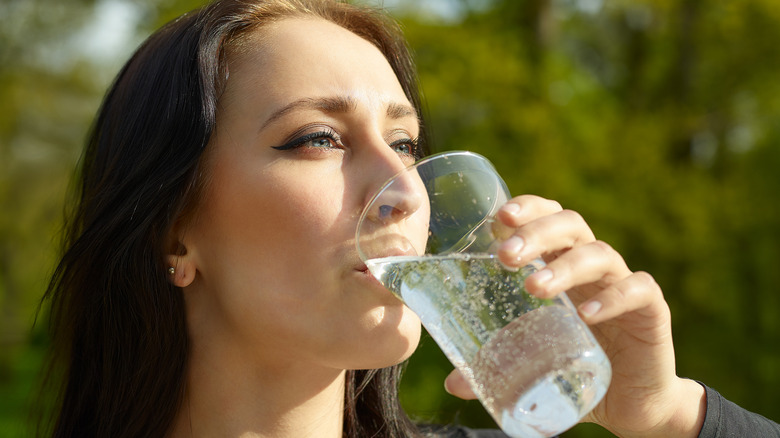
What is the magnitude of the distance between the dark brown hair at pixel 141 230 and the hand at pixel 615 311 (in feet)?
3.06

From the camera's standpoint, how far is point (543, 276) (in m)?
1.43

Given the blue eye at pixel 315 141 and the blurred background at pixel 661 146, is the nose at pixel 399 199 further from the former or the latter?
the blurred background at pixel 661 146

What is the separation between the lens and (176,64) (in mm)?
2172

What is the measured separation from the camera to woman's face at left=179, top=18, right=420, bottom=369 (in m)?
1.87

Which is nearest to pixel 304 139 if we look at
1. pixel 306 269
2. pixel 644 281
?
pixel 306 269

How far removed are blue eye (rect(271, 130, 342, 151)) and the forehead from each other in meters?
0.11

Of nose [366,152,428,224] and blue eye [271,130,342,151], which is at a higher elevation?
blue eye [271,130,342,151]

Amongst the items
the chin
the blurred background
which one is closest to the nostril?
the chin

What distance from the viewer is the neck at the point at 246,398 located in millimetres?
2150

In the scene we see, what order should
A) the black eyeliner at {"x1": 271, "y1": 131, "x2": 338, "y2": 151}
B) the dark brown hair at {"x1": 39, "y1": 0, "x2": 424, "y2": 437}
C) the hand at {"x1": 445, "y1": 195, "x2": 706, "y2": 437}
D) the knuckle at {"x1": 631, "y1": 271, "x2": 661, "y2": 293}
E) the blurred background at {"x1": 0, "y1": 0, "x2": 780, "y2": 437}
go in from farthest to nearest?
the blurred background at {"x1": 0, "y1": 0, "x2": 780, "y2": 437} < the dark brown hair at {"x1": 39, "y1": 0, "x2": 424, "y2": 437} < the black eyeliner at {"x1": 271, "y1": 131, "x2": 338, "y2": 151} < the knuckle at {"x1": 631, "y1": 271, "x2": 661, "y2": 293} < the hand at {"x1": 445, "y1": 195, "x2": 706, "y2": 437}

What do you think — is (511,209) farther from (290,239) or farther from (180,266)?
(180,266)

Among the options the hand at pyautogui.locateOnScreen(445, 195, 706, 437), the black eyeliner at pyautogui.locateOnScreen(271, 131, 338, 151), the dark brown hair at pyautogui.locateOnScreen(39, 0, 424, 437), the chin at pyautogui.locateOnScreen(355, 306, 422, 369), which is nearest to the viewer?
the hand at pyautogui.locateOnScreen(445, 195, 706, 437)

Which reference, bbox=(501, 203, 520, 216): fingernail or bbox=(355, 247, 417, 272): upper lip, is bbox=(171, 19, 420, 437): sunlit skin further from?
bbox=(501, 203, 520, 216): fingernail

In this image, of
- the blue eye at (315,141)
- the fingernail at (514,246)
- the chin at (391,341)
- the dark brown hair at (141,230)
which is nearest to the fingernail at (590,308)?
the fingernail at (514,246)
